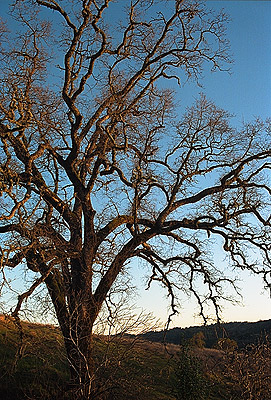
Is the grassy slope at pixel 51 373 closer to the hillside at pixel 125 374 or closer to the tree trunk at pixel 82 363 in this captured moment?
the hillside at pixel 125 374

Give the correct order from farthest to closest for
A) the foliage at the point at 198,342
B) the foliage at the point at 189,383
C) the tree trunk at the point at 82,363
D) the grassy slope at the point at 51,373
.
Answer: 1. the foliage at the point at 198,342
2. the foliage at the point at 189,383
3. the grassy slope at the point at 51,373
4. the tree trunk at the point at 82,363

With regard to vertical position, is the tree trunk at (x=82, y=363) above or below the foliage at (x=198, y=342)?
below

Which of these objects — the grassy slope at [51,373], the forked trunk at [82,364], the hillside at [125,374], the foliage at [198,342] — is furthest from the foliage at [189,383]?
the foliage at [198,342]

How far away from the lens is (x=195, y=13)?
1320cm

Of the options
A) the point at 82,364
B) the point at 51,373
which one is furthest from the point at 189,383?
the point at 51,373

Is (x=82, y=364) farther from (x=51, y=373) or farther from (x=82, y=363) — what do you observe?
(x=51, y=373)

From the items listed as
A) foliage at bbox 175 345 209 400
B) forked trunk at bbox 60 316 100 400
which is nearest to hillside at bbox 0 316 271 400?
foliage at bbox 175 345 209 400

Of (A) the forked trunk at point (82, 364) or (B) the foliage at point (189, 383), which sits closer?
(A) the forked trunk at point (82, 364)

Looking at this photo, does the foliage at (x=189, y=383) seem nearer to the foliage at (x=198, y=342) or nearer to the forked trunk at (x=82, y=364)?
the forked trunk at (x=82, y=364)

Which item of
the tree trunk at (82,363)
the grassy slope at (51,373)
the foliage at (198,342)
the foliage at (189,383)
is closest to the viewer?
the tree trunk at (82,363)

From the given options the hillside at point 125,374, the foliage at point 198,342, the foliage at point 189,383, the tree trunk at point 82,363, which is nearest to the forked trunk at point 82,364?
the tree trunk at point 82,363


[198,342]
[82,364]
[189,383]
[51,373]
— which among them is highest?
[198,342]

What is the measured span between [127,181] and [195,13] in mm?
5415

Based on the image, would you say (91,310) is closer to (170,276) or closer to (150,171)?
(170,276)
